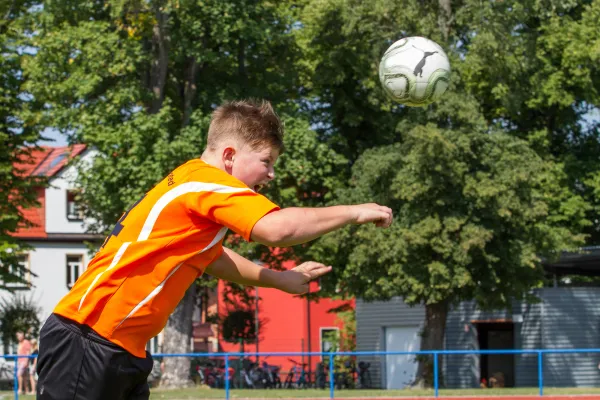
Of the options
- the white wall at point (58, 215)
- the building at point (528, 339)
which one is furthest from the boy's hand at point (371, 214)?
the white wall at point (58, 215)

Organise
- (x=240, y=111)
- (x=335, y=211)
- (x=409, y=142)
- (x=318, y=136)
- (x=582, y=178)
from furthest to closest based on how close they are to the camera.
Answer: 1. (x=582, y=178)
2. (x=318, y=136)
3. (x=409, y=142)
4. (x=240, y=111)
5. (x=335, y=211)

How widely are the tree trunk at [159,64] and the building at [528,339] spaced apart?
13.7m

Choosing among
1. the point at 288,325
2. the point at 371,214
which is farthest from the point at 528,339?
the point at 371,214

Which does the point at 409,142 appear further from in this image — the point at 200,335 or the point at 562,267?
the point at 200,335

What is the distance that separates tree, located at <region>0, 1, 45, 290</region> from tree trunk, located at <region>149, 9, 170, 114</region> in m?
3.73

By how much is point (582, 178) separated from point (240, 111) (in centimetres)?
3486

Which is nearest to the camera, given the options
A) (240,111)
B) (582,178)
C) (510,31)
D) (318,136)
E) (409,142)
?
(240,111)

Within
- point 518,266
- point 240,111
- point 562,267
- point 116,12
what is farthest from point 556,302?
point 240,111

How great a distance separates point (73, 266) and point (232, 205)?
169 ft

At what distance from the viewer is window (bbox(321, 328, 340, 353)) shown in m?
50.5

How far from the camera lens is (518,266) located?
2797cm

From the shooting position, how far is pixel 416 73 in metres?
13.6

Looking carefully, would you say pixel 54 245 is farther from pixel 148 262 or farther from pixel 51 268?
pixel 148 262

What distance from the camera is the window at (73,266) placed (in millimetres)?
53594
